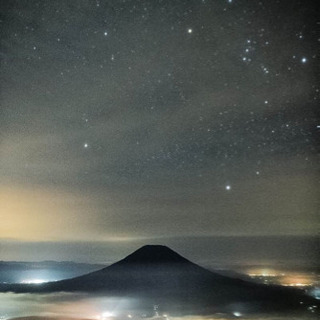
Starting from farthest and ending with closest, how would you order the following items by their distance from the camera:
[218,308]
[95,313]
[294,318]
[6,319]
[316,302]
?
[316,302]
[218,308]
[95,313]
[294,318]
[6,319]

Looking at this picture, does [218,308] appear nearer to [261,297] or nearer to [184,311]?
[184,311]

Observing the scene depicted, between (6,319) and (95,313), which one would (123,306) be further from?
(6,319)

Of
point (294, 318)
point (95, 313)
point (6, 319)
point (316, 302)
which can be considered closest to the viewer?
point (6, 319)

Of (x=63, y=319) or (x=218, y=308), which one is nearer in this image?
(x=63, y=319)

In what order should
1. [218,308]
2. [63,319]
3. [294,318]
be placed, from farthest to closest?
[218,308]
[294,318]
[63,319]

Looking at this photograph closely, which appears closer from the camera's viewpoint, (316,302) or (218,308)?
(218,308)

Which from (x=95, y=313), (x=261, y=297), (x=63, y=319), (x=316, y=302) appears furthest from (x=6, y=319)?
(x=316, y=302)

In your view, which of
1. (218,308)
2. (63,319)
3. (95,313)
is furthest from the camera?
(218,308)

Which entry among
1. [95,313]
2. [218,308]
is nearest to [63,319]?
[95,313]
